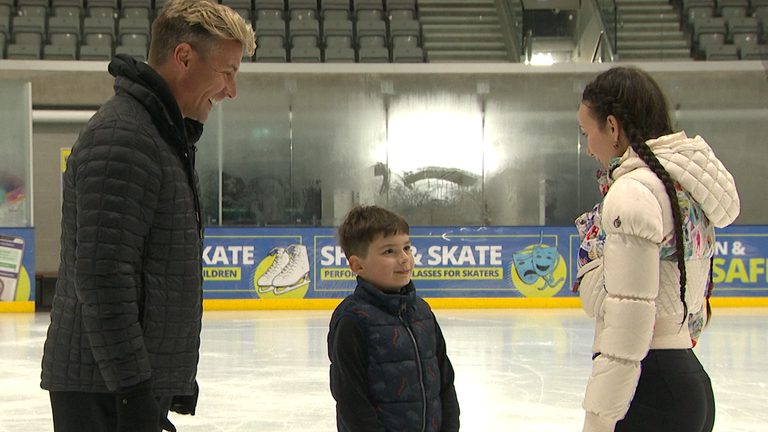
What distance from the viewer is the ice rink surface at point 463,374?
3686 mm

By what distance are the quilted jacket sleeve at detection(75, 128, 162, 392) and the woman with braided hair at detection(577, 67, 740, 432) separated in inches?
31.4

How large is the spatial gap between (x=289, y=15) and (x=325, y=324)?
23.2 feet

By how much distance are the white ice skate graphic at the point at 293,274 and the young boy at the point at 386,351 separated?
799cm

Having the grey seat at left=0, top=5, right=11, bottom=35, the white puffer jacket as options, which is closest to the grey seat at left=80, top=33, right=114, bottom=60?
the grey seat at left=0, top=5, right=11, bottom=35

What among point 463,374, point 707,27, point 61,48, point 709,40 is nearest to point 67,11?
point 61,48

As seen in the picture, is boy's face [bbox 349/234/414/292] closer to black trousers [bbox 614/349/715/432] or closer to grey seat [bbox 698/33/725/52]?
black trousers [bbox 614/349/715/432]

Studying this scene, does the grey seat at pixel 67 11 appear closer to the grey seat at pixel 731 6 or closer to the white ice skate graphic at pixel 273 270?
the white ice skate graphic at pixel 273 270

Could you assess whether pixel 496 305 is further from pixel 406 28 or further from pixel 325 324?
pixel 406 28

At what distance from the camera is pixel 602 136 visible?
1.46 meters

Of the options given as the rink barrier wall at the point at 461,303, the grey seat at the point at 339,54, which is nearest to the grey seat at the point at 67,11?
the grey seat at the point at 339,54

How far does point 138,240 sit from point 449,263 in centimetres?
873

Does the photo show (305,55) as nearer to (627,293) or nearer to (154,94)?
(154,94)

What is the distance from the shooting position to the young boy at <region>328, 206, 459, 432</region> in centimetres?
167

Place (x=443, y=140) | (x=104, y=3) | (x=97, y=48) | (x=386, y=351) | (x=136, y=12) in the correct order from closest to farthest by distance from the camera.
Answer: (x=386, y=351), (x=443, y=140), (x=97, y=48), (x=136, y=12), (x=104, y=3)
